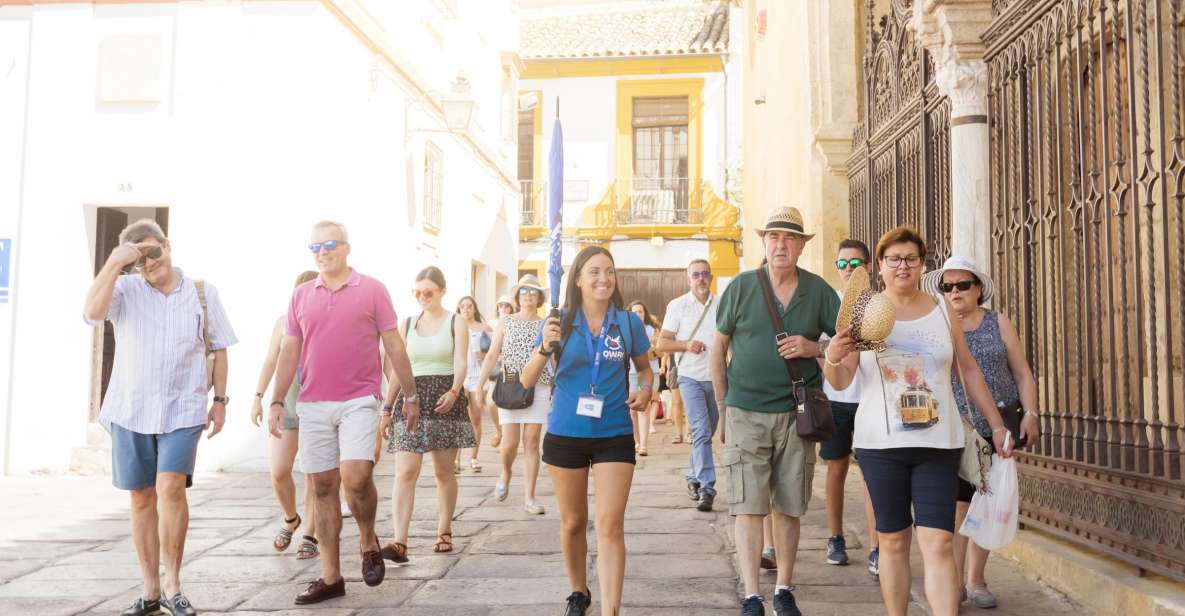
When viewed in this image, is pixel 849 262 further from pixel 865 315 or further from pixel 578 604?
pixel 578 604

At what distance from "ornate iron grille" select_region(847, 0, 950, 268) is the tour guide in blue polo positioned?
3.43 metres

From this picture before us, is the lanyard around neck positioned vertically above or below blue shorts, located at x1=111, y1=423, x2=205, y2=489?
above

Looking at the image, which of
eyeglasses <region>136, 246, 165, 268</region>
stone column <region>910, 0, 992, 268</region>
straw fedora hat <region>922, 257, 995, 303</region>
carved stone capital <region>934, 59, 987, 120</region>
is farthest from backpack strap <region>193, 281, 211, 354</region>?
carved stone capital <region>934, 59, 987, 120</region>

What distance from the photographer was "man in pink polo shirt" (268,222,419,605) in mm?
5141

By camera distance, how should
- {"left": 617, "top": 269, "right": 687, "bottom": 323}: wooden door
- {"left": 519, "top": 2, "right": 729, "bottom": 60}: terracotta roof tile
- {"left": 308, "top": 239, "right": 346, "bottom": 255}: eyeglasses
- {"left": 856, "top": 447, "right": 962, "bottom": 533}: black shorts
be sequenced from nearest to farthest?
1. {"left": 856, "top": 447, "right": 962, "bottom": 533}: black shorts
2. {"left": 308, "top": 239, "right": 346, "bottom": 255}: eyeglasses
3. {"left": 617, "top": 269, "right": 687, "bottom": 323}: wooden door
4. {"left": 519, "top": 2, "right": 729, "bottom": 60}: terracotta roof tile

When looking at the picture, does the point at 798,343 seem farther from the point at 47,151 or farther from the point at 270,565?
the point at 47,151

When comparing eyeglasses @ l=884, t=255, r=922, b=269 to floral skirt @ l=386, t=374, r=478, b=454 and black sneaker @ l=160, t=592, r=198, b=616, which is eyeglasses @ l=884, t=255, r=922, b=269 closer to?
floral skirt @ l=386, t=374, r=478, b=454

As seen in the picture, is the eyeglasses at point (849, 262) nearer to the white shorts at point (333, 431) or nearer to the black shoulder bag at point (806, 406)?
the black shoulder bag at point (806, 406)

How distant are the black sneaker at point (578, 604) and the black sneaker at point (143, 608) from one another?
5.96 ft

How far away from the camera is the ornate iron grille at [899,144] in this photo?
747cm

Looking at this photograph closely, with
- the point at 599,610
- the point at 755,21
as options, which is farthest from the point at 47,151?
the point at 755,21

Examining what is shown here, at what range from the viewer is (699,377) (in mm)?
7453

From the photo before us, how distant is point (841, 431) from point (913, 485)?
174 cm

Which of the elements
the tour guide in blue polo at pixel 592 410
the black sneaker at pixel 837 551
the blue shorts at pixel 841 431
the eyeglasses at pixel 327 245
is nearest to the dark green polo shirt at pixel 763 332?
the tour guide in blue polo at pixel 592 410
